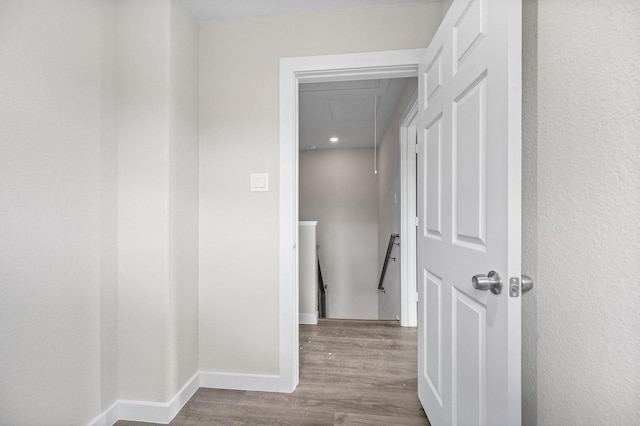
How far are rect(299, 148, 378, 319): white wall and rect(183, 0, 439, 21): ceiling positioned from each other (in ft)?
12.7

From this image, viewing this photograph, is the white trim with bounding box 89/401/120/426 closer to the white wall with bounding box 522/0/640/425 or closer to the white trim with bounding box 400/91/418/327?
the white wall with bounding box 522/0/640/425

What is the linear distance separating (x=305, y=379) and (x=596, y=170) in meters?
1.88

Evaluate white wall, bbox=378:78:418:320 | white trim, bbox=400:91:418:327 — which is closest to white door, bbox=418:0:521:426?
white trim, bbox=400:91:418:327

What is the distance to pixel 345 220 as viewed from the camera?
5.67m

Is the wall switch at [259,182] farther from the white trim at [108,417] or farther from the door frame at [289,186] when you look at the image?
the white trim at [108,417]

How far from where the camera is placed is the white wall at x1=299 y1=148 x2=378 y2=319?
554cm

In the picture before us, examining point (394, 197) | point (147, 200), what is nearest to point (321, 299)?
point (394, 197)

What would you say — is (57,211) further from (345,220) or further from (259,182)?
(345,220)

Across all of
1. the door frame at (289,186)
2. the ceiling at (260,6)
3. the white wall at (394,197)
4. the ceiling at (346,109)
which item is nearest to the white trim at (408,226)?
the white wall at (394,197)

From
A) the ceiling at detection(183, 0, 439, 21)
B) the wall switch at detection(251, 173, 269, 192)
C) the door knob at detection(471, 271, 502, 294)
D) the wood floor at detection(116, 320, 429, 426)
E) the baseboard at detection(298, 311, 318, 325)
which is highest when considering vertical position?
the ceiling at detection(183, 0, 439, 21)

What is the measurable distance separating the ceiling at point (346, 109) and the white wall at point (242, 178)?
97 centimetres

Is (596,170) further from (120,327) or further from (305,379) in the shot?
(120,327)

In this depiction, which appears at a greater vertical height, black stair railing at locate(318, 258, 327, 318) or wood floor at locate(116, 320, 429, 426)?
wood floor at locate(116, 320, 429, 426)

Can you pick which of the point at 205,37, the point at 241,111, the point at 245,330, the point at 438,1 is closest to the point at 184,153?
the point at 241,111
